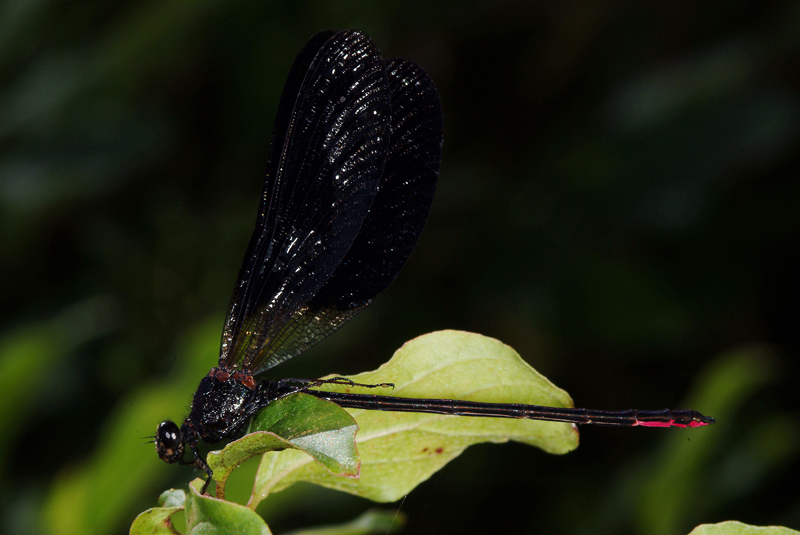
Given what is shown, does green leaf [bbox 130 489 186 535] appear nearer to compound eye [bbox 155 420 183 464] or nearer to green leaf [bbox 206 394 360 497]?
green leaf [bbox 206 394 360 497]

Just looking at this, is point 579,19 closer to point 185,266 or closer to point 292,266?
point 185,266

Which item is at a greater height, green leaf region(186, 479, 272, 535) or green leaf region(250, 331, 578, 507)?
green leaf region(186, 479, 272, 535)

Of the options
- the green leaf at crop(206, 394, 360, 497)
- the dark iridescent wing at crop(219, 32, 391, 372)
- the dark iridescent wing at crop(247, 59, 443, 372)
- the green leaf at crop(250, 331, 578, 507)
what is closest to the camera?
the green leaf at crop(206, 394, 360, 497)

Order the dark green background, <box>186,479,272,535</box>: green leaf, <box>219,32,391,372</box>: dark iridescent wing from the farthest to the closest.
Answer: the dark green background, <box>219,32,391,372</box>: dark iridescent wing, <box>186,479,272,535</box>: green leaf

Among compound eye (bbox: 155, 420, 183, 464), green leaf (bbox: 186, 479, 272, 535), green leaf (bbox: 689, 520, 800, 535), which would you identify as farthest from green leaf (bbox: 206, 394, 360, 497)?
green leaf (bbox: 689, 520, 800, 535)

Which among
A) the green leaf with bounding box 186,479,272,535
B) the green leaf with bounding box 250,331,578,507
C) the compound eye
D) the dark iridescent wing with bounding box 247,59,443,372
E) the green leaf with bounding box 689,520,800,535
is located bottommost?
the green leaf with bounding box 689,520,800,535

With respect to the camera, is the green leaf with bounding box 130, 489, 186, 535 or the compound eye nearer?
the green leaf with bounding box 130, 489, 186, 535

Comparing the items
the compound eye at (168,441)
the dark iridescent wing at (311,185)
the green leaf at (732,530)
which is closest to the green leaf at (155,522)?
the compound eye at (168,441)

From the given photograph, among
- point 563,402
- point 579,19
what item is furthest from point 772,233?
point 563,402
